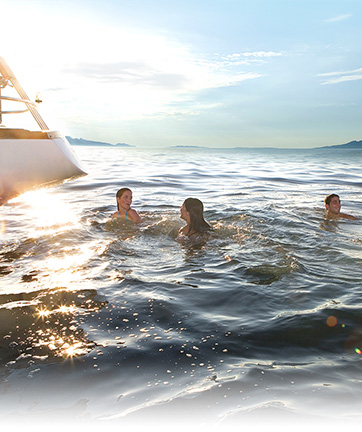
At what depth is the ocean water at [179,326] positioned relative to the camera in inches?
98.6

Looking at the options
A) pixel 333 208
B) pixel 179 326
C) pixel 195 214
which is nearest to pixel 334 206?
pixel 333 208

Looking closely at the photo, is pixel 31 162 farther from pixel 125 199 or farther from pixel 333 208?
pixel 333 208

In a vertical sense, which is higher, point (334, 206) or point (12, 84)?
point (12, 84)

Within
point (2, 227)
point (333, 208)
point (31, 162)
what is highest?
point (31, 162)

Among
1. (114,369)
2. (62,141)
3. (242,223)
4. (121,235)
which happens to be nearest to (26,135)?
(62,141)

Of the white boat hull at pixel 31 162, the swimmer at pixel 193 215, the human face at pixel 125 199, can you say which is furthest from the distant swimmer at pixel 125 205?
the white boat hull at pixel 31 162

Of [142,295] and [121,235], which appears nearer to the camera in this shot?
[142,295]

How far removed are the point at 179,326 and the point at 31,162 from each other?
7.94m

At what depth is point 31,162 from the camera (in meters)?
10.2

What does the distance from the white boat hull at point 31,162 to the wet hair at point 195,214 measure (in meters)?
5.04

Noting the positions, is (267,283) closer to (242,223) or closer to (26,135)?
(242,223)

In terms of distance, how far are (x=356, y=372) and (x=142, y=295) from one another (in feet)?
7.41

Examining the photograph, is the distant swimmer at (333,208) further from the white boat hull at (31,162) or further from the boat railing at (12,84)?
the boat railing at (12,84)

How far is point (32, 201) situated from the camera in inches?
415
